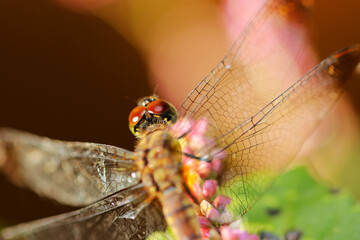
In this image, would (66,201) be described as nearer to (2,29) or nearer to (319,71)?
(319,71)

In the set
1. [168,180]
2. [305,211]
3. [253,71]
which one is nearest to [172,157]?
[168,180]

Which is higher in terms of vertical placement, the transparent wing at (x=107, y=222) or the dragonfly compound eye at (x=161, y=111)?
the dragonfly compound eye at (x=161, y=111)

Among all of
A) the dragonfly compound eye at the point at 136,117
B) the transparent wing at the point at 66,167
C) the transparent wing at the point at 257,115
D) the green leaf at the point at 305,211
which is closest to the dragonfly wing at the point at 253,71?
the transparent wing at the point at 257,115

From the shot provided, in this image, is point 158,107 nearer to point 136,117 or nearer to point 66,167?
point 136,117

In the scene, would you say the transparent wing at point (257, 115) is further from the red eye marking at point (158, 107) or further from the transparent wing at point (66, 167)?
the transparent wing at point (66, 167)

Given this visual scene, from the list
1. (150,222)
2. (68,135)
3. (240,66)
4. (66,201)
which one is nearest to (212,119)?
(240,66)

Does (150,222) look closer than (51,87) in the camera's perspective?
Yes

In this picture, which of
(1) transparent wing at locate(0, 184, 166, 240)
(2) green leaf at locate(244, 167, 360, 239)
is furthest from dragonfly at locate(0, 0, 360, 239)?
(2) green leaf at locate(244, 167, 360, 239)
